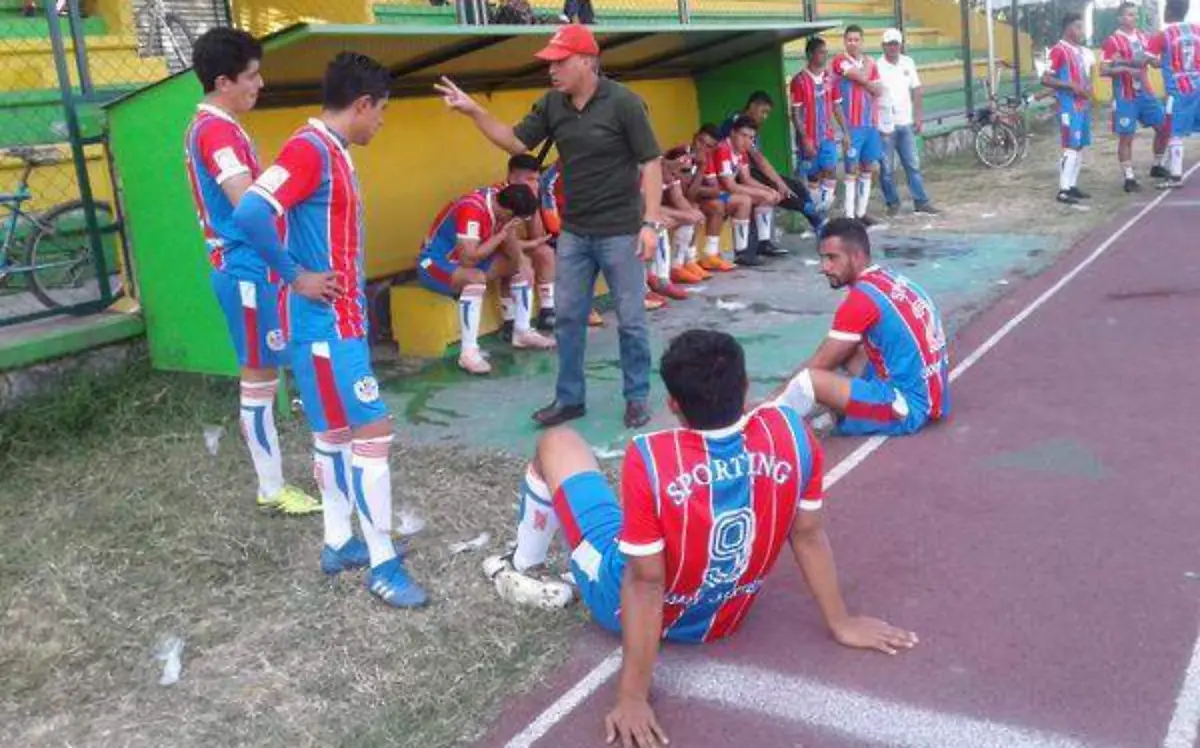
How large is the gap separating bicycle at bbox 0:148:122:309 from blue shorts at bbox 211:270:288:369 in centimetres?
245

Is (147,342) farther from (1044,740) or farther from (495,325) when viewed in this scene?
(1044,740)

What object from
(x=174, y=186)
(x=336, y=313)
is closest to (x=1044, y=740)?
(x=336, y=313)

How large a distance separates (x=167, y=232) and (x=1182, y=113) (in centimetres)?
1138

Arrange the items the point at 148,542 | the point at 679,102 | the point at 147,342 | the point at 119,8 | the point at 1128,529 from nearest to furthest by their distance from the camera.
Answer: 1. the point at 1128,529
2. the point at 148,542
3. the point at 147,342
4. the point at 119,8
5. the point at 679,102

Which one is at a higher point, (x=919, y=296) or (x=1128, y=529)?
(x=919, y=296)

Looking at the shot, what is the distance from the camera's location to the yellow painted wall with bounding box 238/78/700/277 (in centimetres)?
816

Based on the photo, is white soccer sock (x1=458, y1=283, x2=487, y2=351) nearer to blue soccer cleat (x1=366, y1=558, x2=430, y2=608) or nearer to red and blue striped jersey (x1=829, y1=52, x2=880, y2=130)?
blue soccer cleat (x1=366, y1=558, x2=430, y2=608)

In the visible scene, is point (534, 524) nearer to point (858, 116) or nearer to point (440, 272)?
point (440, 272)

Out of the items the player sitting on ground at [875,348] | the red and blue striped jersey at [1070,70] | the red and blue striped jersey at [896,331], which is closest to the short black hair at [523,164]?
the player sitting on ground at [875,348]

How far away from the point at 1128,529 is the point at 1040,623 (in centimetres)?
92

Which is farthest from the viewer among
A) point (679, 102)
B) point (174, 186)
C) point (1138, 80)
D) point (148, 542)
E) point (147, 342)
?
point (1138, 80)

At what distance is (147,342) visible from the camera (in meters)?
6.63

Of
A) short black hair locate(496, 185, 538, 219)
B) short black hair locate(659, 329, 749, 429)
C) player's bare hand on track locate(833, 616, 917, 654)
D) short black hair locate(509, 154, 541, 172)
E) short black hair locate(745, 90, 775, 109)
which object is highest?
short black hair locate(745, 90, 775, 109)

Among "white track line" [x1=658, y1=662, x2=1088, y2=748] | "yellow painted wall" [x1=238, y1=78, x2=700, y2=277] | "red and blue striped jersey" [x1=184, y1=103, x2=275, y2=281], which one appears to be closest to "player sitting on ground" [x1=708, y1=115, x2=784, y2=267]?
"yellow painted wall" [x1=238, y1=78, x2=700, y2=277]
